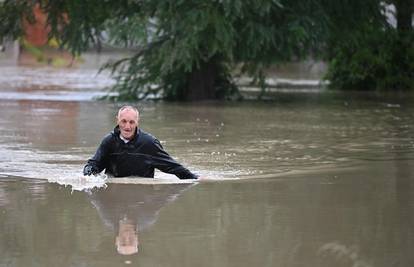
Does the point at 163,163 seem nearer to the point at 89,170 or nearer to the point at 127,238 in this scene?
the point at 89,170

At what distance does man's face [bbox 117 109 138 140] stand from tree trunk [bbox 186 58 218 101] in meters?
14.0

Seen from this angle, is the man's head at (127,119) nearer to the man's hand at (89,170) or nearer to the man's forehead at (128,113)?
the man's forehead at (128,113)

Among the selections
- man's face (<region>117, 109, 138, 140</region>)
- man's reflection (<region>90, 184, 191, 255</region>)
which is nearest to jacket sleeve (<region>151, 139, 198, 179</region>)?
man's reflection (<region>90, 184, 191, 255</region>)

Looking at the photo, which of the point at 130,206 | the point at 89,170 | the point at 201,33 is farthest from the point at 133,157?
the point at 201,33

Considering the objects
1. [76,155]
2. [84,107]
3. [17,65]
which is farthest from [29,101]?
[17,65]

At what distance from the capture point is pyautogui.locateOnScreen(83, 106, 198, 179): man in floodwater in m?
9.93

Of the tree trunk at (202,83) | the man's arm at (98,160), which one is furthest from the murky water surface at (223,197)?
the tree trunk at (202,83)

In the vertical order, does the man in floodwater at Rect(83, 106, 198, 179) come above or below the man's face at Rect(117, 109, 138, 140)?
below

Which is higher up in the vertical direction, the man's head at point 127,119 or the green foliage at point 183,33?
the green foliage at point 183,33

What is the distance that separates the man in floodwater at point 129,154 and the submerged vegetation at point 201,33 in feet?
33.6

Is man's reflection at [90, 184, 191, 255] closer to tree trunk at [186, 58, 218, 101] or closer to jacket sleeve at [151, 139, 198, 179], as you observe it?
jacket sleeve at [151, 139, 198, 179]

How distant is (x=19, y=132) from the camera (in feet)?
52.1

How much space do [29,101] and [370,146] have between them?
10977 millimetres

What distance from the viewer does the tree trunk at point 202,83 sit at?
2402 centimetres
